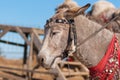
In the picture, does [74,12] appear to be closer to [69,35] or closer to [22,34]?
[69,35]

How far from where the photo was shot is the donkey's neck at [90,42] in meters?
4.17

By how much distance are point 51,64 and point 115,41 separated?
672mm

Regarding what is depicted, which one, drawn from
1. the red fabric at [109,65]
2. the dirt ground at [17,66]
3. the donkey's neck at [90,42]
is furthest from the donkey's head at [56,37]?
the dirt ground at [17,66]

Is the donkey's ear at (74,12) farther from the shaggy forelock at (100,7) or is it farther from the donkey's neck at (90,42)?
the shaggy forelock at (100,7)

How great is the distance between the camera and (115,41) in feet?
13.8

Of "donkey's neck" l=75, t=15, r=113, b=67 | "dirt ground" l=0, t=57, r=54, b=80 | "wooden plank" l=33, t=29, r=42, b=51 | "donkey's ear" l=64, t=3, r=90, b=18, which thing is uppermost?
"donkey's ear" l=64, t=3, r=90, b=18

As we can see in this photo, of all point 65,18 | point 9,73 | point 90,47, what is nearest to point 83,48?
point 90,47

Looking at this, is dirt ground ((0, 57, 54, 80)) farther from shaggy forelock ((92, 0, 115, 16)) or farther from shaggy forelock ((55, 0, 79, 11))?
shaggy forelock ((55, 0, 79, 11))

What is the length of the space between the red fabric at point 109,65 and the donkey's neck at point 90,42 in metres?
0.06

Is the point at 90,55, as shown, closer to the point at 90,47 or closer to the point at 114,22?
the point at 90,47

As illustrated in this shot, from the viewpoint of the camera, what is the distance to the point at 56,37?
407 cm

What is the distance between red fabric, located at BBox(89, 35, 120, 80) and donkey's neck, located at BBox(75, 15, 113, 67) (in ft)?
0.18

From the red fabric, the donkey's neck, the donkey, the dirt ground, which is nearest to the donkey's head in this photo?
the donkey

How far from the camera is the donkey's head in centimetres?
398
